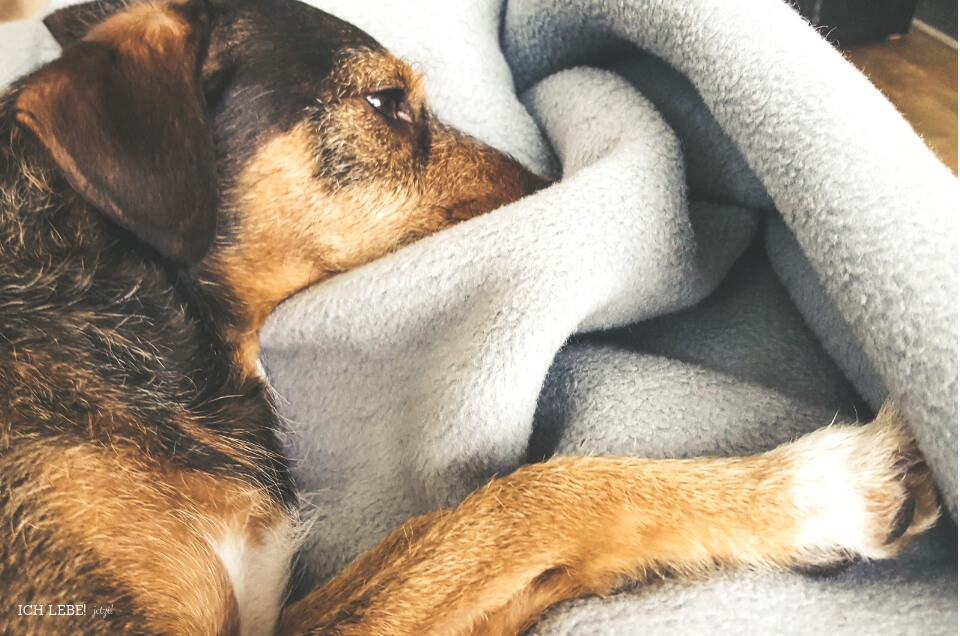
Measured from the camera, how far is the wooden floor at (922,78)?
Answer: 2236 mm

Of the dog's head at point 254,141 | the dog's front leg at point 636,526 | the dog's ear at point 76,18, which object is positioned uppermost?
the dog's ear at point 76,18

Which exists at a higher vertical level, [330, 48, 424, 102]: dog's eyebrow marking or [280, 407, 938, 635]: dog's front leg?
[330, 48, 424, 102]: dog's eyebrow marking

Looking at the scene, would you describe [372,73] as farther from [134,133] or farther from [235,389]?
[235,389]

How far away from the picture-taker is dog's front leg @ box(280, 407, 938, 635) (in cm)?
85

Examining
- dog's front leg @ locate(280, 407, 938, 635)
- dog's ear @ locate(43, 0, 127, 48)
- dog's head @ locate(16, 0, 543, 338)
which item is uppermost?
dog's ear @ locate(43, 0, 127, 48)

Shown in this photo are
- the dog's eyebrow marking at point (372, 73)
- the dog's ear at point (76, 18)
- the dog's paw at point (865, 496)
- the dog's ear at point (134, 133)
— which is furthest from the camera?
the dog's ear at point (76, 18)

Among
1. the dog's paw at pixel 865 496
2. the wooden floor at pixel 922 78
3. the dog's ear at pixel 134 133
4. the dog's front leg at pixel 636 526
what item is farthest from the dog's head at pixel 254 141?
the wooden floor at pixel 922 78

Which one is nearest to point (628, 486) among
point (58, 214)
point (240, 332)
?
point (240, 332)

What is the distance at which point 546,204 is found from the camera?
1.10 metres

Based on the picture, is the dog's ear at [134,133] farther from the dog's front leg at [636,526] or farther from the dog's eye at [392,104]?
the dog's front leg at [636,526]

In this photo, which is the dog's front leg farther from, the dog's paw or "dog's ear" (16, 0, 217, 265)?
"dog's ear" (16, 0, 217, 265)

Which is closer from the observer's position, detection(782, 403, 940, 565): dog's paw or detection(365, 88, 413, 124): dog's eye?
detection(782, 403, 940, 565): dog's paw

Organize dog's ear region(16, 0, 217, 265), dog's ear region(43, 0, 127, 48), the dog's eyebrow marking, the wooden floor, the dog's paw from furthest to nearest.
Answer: the wooden floor → dog's ear region(43, 0, 127, 48) → the dog's eyebrow marking → dog's ear region(16, 0, 217, 265) → the dog's paw

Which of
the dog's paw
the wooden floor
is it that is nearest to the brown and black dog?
the dog's paw
